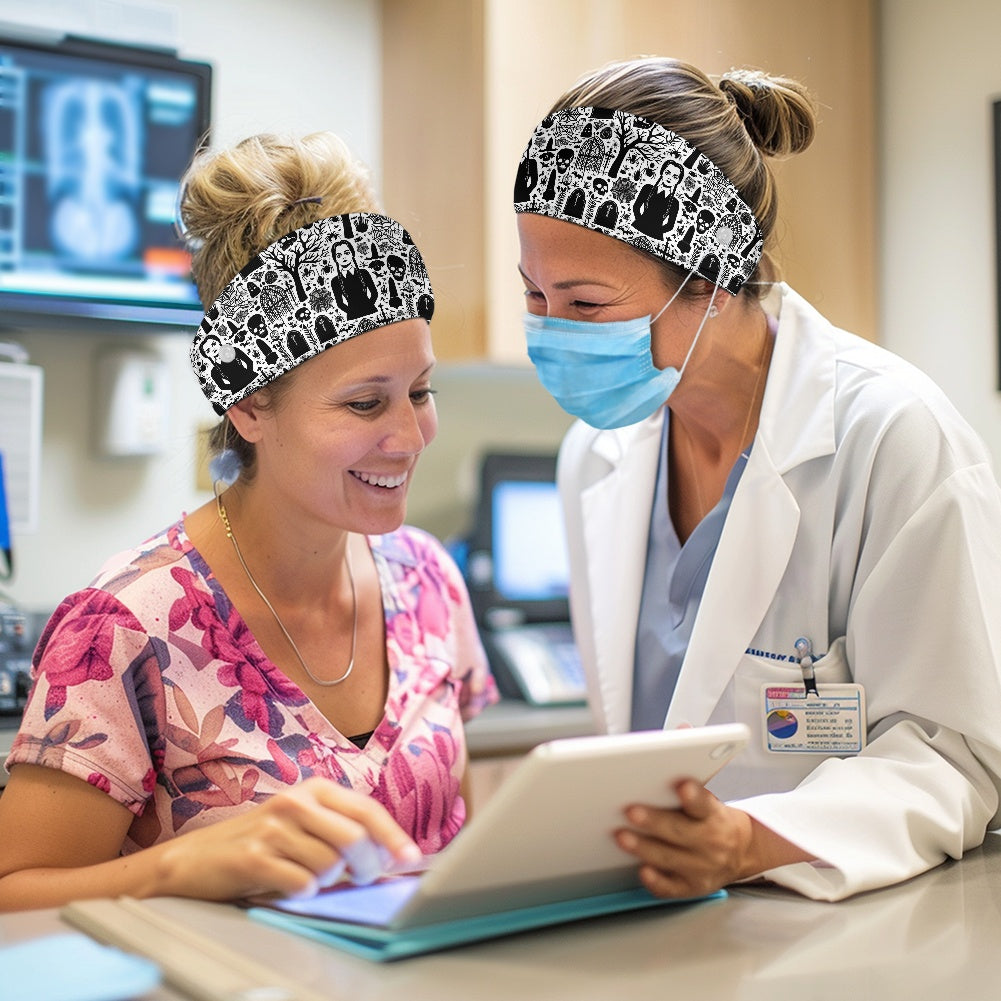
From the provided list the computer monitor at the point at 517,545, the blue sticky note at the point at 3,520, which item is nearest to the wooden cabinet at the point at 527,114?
the computer monitor at the point at 517,545

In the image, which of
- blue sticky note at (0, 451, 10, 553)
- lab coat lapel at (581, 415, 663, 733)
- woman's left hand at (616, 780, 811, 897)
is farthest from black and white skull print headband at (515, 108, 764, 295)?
blue sticky note at (0, 451, 10, 553)

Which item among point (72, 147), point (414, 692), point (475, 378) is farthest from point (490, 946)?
point (475, 378)

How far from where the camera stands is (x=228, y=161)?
1.43 metres

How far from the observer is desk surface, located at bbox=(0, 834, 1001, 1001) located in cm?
77

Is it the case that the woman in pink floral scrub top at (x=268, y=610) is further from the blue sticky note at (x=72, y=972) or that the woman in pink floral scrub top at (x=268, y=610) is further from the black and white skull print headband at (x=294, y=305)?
the blue sticky note at (x=72, y=972)

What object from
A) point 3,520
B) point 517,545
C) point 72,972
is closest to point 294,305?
point 72,972

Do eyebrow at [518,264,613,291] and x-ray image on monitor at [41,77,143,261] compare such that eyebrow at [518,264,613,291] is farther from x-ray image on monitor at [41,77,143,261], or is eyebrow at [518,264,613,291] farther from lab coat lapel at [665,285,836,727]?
x-ray image on monitor at [41,77,143,261]

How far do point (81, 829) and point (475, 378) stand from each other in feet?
6.50

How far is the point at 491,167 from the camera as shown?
2.43 m

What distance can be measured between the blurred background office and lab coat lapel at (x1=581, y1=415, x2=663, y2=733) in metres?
0.70

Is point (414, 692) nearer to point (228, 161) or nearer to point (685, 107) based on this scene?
point (228, 161)

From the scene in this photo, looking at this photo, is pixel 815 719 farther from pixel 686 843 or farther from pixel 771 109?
pixel 771 109

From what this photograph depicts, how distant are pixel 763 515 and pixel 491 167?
1.25 metres

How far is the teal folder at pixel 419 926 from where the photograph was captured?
822 mm
